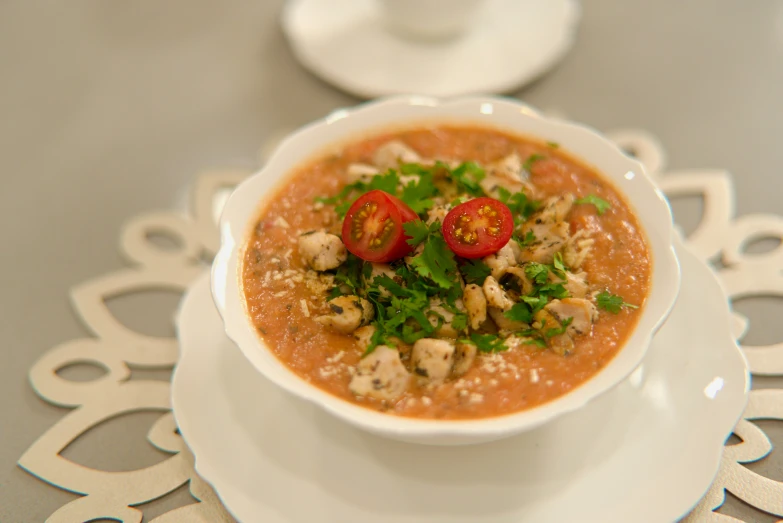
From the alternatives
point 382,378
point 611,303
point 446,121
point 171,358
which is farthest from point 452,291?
point 171,358

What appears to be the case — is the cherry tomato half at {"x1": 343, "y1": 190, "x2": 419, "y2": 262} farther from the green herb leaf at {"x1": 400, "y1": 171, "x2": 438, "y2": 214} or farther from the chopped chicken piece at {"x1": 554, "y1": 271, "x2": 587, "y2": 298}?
the chopped chicken piece at {"x1": 554, "y1": 271, "x2": 587, "y2": 298}

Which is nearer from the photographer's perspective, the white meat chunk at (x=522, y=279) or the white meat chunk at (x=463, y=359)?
the white meat chunk at (x=463, y=359)

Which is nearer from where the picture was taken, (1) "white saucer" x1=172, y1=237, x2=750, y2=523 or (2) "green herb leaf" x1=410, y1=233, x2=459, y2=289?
(1) "white saucer" x1=172, y1=237, x2=750, y2=523

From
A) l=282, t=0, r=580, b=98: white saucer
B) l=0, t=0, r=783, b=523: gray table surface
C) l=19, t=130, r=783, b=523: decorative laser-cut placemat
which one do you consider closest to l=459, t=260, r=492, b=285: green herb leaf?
l=19, t=130, r=783, b=523: decorative laser-cut placemat

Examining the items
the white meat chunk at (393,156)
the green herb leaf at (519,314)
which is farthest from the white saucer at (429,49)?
the green herb leaf at (519,314)

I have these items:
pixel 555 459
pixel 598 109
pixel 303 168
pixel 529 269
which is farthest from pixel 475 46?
pixel 555 459

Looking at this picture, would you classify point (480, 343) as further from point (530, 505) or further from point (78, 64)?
point (78, 64)

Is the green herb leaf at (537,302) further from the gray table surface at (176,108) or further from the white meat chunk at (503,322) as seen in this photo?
the gray table surface at (176,108)

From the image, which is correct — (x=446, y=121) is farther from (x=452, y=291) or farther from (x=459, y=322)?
(x=459, y=322)
